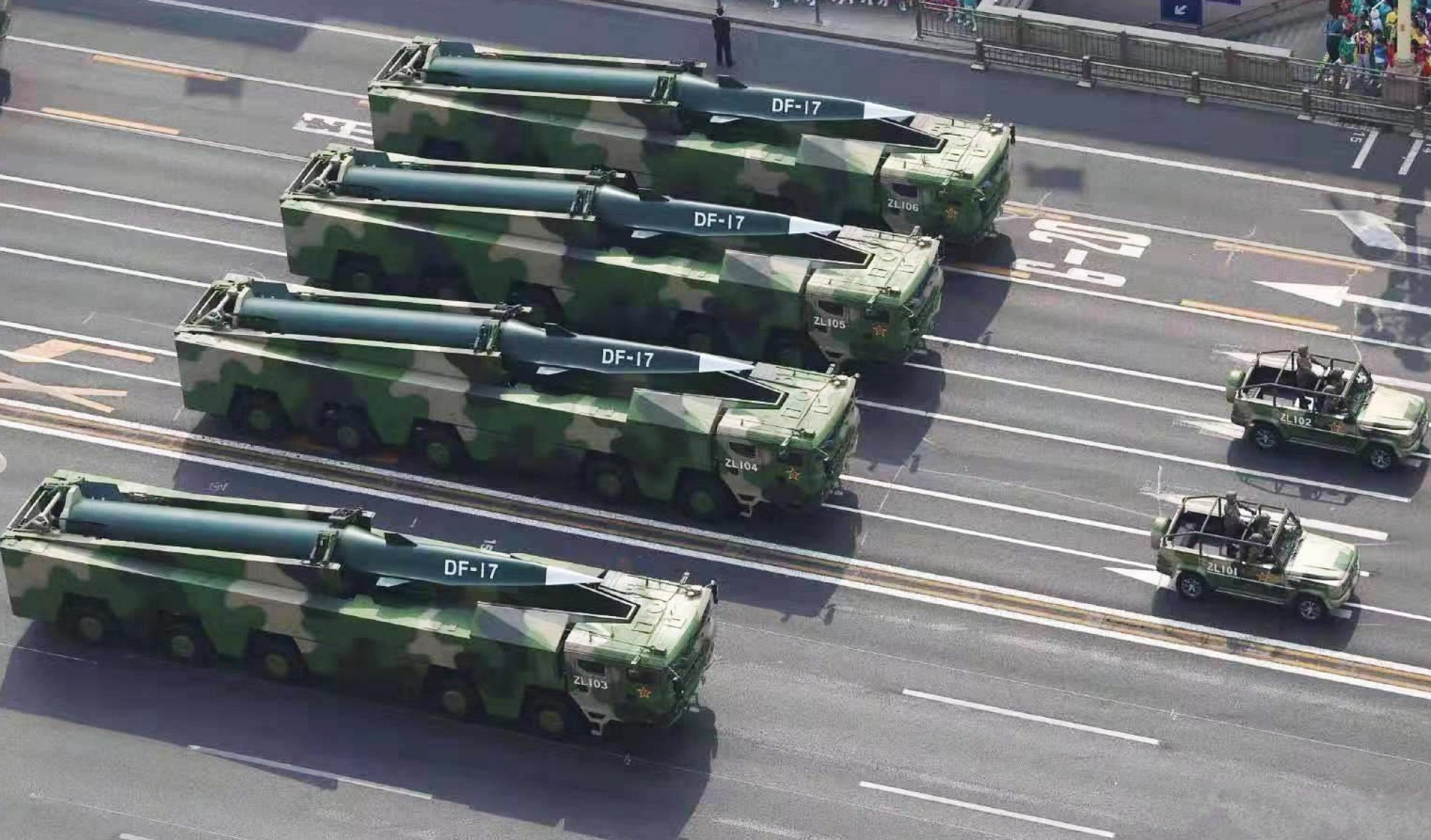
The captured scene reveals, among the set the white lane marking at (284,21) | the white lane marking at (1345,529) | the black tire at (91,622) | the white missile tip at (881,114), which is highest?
the white missile tip at (881,114)

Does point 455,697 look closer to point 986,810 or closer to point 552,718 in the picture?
point 552,718

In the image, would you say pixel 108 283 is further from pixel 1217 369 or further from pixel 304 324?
pixel 1217 369

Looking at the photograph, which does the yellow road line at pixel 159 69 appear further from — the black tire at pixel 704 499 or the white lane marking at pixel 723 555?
the black tire at pixel 704 499

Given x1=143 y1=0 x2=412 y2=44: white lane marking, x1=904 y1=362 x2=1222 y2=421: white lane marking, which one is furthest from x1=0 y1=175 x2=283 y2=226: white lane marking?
x1=904 y1=362 x2=1222 y2=421: white lane marking

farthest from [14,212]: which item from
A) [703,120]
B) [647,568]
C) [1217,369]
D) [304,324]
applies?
[1217,369]

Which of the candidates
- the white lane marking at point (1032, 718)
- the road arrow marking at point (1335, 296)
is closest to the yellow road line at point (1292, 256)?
the road arrow marking at point (1335, 296)

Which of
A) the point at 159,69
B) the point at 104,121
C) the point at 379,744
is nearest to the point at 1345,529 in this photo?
the point at 379,744
